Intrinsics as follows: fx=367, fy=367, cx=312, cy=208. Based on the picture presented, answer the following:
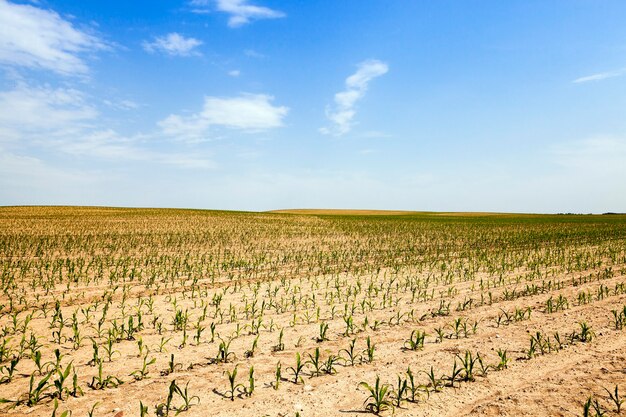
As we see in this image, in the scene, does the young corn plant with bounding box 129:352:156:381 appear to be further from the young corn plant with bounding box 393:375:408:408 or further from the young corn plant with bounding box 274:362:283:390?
the young corn plant with bounding box 393:375:408:408

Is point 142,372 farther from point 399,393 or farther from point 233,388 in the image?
point 399,393

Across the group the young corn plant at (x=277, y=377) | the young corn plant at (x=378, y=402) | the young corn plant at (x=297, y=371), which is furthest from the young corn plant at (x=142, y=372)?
the young corn plant at (x=378, y=402)

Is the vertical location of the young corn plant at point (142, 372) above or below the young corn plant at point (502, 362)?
below

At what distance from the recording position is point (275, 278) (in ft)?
43.4

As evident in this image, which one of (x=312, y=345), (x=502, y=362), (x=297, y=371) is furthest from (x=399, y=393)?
(x=312, y=345)

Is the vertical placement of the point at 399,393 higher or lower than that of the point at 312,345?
higher

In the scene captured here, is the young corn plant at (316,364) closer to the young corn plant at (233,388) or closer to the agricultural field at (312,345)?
the agricultural field at (312,345)

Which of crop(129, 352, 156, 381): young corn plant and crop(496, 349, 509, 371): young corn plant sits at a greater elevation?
crop(496, 349, 509, 371): young corn plant

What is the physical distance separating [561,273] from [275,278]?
1035cm

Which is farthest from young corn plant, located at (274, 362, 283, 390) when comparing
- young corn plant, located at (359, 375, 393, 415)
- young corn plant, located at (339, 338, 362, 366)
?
young corn plant, located at (359, 375, 393, 415)

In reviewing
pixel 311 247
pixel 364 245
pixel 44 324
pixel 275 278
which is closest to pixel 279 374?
pixel 44 324

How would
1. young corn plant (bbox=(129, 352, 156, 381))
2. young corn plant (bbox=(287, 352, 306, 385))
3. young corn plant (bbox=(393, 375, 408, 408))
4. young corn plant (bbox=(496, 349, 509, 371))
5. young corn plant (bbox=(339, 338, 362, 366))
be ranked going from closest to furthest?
young corn plant (bbox=(393, 375, 408, 408)), young corn plant (bbox=(287, 352, 306, 385)), young corn plant (bbox=(129, 352, 156, 381)), young corn plant (bbox=(496, 349, 509, 371)), young corn plant (bbox=(339, 338, 362, 366))

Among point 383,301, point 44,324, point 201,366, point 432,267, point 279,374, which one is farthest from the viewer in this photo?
point 432,267

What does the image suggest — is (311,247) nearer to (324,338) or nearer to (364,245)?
(364,245)
